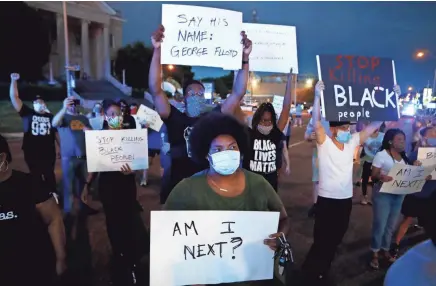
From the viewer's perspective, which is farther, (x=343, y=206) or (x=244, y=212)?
(x=343, y=206)

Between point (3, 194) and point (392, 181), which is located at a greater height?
point (3, 194)

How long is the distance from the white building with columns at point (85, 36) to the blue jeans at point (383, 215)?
3967cm

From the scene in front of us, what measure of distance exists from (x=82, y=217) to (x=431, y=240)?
5390 millimetres

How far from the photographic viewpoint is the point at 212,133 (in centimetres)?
226

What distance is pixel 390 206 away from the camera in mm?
4324

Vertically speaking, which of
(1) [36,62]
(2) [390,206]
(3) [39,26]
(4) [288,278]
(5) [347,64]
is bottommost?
(4) [288,278]

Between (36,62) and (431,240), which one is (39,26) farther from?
(431,240)

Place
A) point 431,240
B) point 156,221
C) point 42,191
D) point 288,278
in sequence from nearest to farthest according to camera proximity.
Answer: point 431,240, point 156,221, point 42,191, point 288,278

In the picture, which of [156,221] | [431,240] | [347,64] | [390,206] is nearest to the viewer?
[431,240]

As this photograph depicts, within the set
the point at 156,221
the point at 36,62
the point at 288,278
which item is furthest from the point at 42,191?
the point at 36,62

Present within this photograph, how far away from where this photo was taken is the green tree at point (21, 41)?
28734mm

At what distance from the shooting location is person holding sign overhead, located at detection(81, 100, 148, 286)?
3.73m

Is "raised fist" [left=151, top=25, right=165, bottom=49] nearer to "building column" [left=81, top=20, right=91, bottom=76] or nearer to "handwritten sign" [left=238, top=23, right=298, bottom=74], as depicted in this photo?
"handwritten sign" [left=238, top=23, right=298, bottom=74]

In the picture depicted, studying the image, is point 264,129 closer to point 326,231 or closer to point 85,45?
point 326,231
